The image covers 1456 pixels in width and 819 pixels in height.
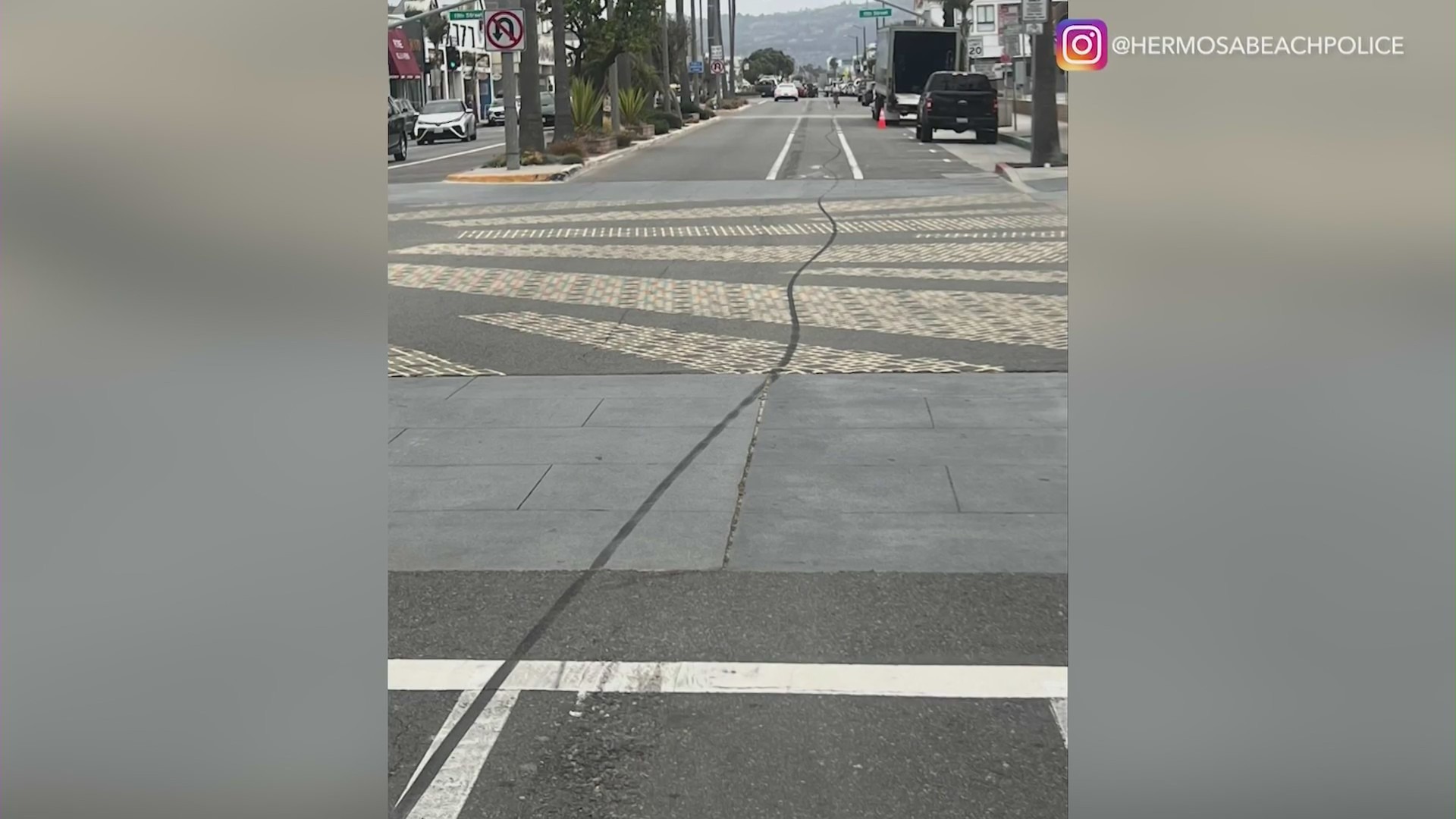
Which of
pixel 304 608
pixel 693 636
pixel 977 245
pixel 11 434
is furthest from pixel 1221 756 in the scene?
pixel 977 245

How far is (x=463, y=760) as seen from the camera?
4133mm

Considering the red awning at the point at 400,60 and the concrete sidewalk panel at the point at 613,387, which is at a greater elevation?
the red awning at the point at 400,60

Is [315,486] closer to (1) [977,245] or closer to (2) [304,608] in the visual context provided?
(2) [304,608]

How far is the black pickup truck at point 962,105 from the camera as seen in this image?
129 ft

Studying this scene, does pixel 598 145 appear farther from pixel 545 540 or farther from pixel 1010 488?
pixel 545 540

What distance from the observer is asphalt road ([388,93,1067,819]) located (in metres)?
4.10

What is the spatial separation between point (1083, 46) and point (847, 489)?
4.73 m

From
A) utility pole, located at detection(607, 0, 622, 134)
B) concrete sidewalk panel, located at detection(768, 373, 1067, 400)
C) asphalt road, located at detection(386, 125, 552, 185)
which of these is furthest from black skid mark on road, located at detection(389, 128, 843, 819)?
utility pole, located at detection(607, 0, 622, 134)

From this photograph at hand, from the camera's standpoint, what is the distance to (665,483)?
7.06m

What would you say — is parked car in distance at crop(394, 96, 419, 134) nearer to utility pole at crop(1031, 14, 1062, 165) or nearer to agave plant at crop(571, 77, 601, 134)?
agave plant at crop(571, 77, 601, 134)

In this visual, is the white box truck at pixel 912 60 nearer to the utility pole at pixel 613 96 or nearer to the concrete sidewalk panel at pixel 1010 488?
the utility pole at pixel 613 96

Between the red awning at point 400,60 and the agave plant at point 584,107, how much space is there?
3505 centimetres

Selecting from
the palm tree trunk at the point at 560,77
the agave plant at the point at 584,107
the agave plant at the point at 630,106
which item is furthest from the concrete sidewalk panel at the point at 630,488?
the agave plant at the point at 630,106

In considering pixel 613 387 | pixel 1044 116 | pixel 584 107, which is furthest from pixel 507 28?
pixel 613 387
